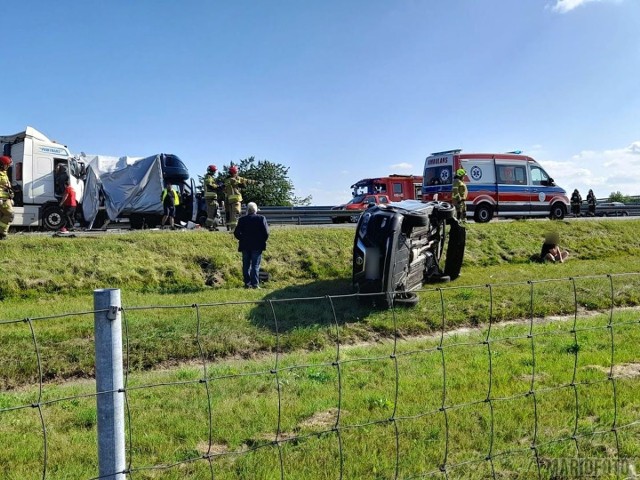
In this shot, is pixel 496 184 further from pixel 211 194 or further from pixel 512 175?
pixel 211 194

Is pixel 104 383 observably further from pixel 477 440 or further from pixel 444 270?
pixel 444 270

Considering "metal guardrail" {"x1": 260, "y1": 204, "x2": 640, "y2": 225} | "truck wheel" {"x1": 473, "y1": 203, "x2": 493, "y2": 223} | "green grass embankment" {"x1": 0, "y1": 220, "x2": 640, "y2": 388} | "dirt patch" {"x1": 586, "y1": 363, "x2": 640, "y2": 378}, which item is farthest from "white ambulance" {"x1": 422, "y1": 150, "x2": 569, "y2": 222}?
"dirt patch" {"x1": 586, "y1": 363, "x2": 640, "y2": 378}

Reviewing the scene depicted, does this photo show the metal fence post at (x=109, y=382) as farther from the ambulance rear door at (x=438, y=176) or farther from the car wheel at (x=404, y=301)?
the ambulance rear door at (x=438, y=176)

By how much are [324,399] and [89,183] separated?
1566 cm

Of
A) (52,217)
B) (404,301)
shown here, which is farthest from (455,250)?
(52,217)

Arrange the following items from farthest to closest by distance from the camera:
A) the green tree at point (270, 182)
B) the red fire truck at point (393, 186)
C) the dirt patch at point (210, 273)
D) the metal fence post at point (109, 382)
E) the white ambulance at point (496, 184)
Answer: the green tree at point (270, 182) < the red fire truck at point (393, 186) < the white ambulance at point (496, 184) < the dirt patch at point (210, 273) < the metal fence post at point (109, 382)

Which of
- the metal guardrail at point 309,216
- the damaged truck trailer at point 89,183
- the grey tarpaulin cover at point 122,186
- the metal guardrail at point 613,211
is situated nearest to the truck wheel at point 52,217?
the damaged truck trailer at point 89,183

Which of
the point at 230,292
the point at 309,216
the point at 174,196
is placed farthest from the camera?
the point at 309,216

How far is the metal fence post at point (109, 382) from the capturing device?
243 cm

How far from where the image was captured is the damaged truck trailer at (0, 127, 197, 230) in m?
17.3

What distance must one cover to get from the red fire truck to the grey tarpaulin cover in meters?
11.3

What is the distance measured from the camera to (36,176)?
1741cm

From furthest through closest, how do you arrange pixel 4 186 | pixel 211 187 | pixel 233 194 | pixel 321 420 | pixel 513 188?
pixel 513 188, pixel 211 187, pixel 233 194, pixel 4 186, pixel 321 420

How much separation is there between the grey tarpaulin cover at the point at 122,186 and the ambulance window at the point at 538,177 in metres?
13.3
